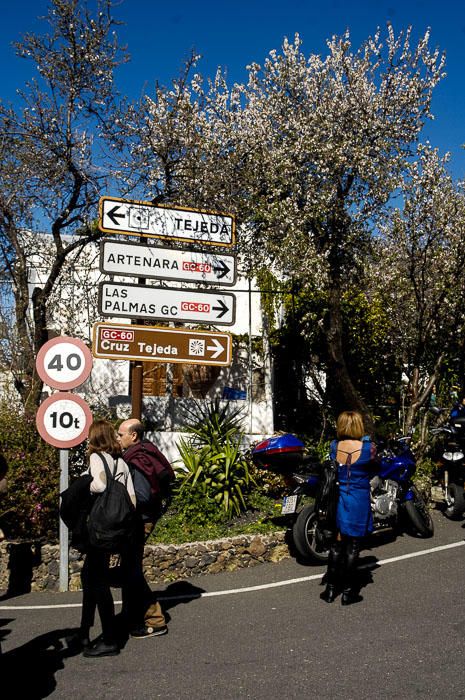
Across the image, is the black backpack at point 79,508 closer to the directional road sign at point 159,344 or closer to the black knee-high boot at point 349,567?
the black knee-high boot at point 349,567

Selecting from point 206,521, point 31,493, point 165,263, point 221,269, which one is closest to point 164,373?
point 221,269

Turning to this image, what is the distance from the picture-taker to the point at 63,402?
802 centimetres

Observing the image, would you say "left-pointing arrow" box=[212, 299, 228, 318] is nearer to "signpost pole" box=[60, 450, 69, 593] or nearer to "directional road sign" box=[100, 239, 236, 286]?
"directional road sign" box=[100, 239, 236, 286]

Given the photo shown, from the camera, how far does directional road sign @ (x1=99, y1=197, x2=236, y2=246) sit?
10594 mm

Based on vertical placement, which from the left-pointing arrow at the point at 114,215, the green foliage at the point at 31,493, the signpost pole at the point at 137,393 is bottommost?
the green foliage at the point at 31,493

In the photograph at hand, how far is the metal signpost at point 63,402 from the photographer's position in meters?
7.96

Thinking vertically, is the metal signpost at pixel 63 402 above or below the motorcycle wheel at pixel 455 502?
above

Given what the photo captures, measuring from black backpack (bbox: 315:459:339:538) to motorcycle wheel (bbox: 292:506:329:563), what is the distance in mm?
1014

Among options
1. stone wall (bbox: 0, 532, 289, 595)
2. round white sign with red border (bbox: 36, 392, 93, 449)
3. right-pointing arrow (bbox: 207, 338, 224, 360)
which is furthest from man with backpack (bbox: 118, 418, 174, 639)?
right-pointing arrow (bbox: 207, 338, 224, 360)

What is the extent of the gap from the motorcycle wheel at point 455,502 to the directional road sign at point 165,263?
4.50 m

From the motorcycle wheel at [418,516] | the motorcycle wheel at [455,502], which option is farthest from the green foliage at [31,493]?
the motorcycle wheel at [455,502]

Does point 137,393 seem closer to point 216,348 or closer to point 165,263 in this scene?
point 216,348

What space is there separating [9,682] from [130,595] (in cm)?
128

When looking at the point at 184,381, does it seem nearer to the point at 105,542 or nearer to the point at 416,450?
the point at 416,450
